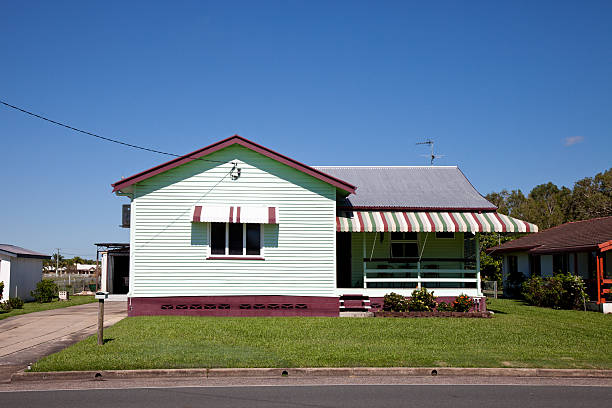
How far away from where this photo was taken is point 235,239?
60.5 feet

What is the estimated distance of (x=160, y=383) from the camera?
923 cm

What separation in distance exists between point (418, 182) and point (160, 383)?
1569cm

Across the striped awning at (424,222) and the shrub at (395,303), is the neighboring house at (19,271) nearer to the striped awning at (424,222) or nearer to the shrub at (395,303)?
the striped awning at (424,222)

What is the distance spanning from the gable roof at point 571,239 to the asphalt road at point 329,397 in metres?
14.8

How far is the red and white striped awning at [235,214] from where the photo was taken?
17.8 meters

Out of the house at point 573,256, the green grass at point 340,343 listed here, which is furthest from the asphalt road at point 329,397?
the house at point 573,256

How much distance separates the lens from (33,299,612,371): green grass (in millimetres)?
10367

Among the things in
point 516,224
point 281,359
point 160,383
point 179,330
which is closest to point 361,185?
point 516,224

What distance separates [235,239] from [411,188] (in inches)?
297

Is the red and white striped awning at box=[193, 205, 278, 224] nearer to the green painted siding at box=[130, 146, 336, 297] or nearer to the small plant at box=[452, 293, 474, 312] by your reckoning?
the green painted siding at box=[130, 146, 336, 297]

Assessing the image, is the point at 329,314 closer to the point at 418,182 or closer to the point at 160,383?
the point at 418,182

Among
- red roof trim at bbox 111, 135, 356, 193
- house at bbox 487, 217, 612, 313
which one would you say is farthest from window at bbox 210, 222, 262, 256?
house at bbox 487, 217, 612, 313

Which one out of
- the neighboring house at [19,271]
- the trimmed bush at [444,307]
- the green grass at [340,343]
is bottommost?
the green grass at [340,343]

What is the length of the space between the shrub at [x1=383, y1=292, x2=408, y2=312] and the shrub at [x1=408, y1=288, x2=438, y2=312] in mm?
189
